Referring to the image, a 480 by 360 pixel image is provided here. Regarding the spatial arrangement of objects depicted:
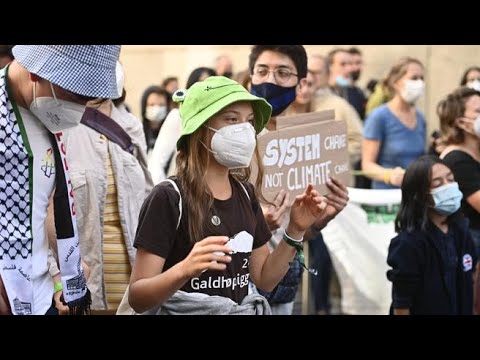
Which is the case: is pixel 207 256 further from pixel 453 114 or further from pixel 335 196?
pixel 453 114

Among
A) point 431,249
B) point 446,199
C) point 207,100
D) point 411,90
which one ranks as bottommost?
point 431,249

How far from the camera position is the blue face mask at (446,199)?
7.14m

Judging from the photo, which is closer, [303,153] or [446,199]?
[303,153]

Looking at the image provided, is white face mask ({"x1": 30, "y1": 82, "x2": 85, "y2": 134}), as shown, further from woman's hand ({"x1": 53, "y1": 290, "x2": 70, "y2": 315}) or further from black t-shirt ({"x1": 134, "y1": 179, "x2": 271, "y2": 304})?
woman's hand ({"x1": 53, "y1": 290, "x2": 70, "y2": 315})

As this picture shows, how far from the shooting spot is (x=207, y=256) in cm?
459

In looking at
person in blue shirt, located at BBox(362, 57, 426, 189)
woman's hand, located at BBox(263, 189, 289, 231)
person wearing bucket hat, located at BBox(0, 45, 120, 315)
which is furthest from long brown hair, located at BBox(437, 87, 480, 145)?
person wearing bucket hat, located at BBox(0, 45, 120, 315)

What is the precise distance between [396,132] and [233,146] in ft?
16.1

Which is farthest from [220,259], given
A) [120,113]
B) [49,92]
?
[120,113]

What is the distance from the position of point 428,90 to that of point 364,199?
460cm

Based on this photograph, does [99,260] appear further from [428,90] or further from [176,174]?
[428,90]

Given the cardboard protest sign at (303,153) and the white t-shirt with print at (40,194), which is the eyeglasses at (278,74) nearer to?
the cardboard protest sign at (303,153)

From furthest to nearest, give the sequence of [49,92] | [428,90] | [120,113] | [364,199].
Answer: [428,90] → [364,199] → [120,113] → [49,92]

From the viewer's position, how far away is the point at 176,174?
16.7ft

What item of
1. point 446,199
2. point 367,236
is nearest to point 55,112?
point 446,199
